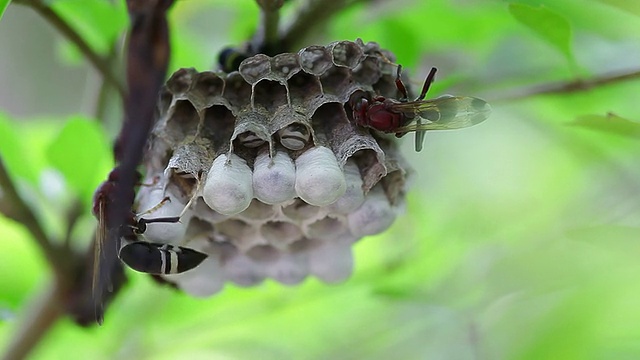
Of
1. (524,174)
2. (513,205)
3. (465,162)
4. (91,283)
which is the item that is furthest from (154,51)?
(465,162)

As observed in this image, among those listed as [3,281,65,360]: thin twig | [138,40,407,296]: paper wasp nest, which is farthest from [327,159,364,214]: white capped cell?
[3,281,65,360]: thin twig

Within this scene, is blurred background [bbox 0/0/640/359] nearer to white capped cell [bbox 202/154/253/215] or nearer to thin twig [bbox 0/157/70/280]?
thin twig [bbox 0/157/70/280]

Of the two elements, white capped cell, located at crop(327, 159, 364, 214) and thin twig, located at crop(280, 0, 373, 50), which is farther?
thin twig, located at crop(280, 0, 373, 50)

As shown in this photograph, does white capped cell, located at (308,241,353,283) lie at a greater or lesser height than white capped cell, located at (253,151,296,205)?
lesser

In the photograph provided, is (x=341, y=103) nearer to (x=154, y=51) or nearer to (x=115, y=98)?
(x=154, y=51)

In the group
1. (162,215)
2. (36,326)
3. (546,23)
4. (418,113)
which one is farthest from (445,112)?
(36,326)

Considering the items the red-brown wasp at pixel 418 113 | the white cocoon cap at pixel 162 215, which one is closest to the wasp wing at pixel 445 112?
the red-brown wasp at pixel 418 113

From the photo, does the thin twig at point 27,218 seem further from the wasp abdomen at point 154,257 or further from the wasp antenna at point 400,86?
the wasp antenna at point 400,86
